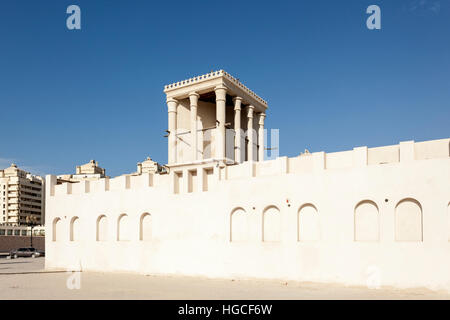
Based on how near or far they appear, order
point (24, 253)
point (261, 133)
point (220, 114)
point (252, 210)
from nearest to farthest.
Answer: point (252, 210) < point (220, 114) < point (261, 133) < point (24, 253)

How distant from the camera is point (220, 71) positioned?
1081 inches

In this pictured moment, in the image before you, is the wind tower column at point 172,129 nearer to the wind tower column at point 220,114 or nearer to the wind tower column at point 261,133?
the wind tower column at point 220,114

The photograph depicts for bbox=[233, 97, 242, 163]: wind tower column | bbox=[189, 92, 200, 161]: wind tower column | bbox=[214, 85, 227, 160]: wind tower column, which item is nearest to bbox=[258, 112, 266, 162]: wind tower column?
bbox=[233, 97, 242, 163]: wind tower column

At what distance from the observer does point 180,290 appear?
728 inches

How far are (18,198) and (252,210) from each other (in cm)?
11239

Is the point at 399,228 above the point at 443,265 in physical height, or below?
above

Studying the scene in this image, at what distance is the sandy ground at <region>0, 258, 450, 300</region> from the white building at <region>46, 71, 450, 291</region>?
1.83 ft

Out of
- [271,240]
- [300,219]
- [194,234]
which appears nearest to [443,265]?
[300,219]

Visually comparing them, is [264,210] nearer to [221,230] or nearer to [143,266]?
[221,230]

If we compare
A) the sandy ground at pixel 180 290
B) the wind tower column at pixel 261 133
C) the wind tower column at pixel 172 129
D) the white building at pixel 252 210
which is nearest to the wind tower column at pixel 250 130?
the white building at pixel 252 210

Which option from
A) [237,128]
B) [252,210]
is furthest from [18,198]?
[252,210]

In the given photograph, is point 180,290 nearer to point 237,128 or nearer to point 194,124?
point 194,124

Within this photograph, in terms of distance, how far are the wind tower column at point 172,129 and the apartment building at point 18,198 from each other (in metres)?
99.3
